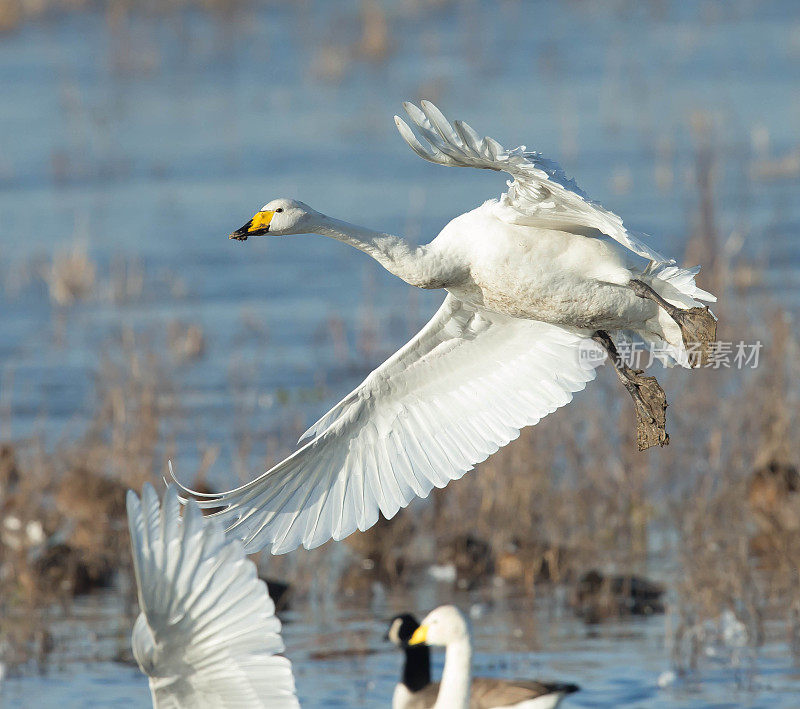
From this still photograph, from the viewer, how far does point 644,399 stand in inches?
291

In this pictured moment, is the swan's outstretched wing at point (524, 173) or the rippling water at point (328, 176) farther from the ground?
the rippling water at point (328, 176)

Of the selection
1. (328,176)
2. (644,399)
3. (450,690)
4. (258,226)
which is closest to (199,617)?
(258,226)

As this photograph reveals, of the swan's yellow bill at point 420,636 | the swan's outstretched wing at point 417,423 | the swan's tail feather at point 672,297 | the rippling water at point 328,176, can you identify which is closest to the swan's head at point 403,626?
the swan's yellow bill at point 420,636

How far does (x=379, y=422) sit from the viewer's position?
741 centimetres

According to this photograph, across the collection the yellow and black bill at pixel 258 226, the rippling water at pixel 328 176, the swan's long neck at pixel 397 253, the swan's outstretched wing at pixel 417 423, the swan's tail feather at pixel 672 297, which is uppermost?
the rippling water at pixel 328 176

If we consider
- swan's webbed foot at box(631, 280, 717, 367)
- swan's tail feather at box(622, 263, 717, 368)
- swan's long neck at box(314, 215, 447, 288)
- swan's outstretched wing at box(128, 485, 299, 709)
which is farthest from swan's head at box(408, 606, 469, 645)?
swan's outstretched wing at box(128, 485, 299, 709)

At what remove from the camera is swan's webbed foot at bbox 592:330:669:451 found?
7324mm

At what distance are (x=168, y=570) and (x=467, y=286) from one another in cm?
195

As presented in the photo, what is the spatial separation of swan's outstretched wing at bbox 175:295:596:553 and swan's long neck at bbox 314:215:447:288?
2.23 feet

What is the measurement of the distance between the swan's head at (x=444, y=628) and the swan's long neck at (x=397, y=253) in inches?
85.5

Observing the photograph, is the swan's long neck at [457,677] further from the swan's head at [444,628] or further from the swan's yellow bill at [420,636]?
the swan's yellow bill at [420,636]

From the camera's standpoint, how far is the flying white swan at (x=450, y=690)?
7.82 meters

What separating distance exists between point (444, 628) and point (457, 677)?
24 centimetres

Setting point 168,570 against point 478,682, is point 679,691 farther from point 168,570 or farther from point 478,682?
point 168,570
